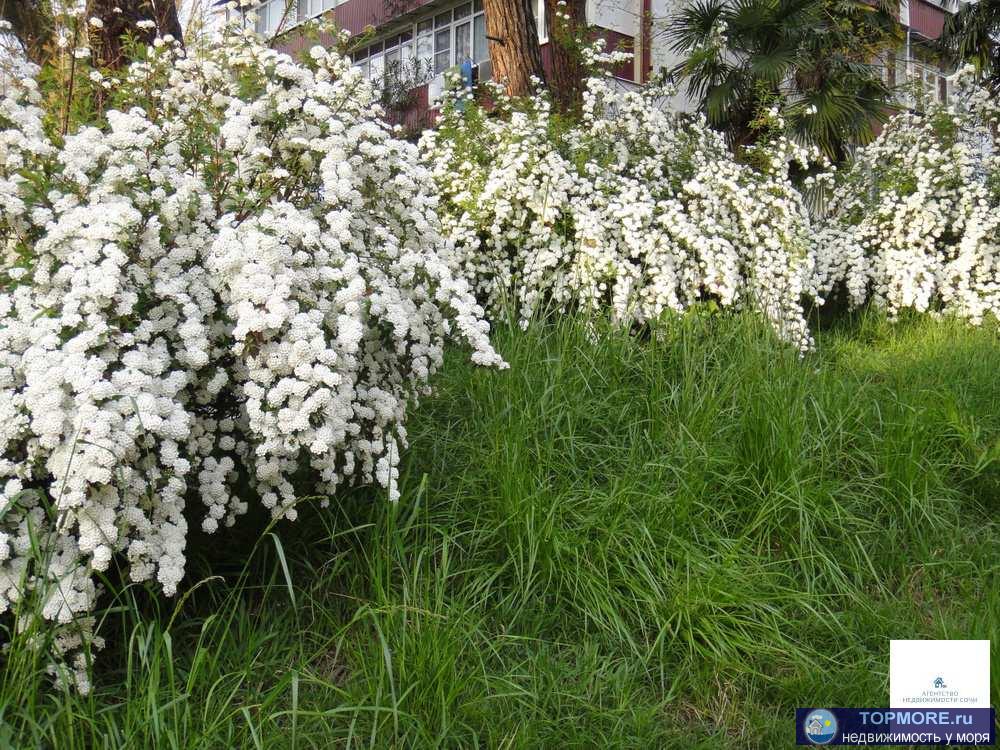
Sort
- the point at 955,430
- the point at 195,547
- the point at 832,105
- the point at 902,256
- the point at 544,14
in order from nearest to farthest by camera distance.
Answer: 1. the point at 195,547
2. the point at 955,430
3. the point at 902,256
4. the point at 832,105
5. the point at 544,14

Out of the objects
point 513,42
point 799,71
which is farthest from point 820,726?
point 799,71

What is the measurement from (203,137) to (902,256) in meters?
5.82

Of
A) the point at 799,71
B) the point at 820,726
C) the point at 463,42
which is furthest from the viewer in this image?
Result: the point at 463,42

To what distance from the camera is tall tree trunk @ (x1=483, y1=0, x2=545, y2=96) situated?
7523mm

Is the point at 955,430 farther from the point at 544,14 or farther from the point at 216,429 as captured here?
the point at 544,14

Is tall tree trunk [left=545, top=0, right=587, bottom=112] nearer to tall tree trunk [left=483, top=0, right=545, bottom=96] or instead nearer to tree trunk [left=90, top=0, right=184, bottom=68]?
tall tree trunk [left=483, top=0, right=545, bottom=96]

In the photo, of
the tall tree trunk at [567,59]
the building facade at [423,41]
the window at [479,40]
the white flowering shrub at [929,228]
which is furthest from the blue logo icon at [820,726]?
the window at [479,40]

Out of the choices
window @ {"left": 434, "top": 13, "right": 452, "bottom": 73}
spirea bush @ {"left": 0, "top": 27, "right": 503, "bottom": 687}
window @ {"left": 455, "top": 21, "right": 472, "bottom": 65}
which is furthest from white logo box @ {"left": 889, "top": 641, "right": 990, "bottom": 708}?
window @ {"left": 434, "top": 13, "right": 452, "bottom": 73}

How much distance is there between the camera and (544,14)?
1422 centimetres

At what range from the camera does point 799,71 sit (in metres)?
10.1

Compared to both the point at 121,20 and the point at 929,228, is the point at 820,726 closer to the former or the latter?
the point at 121,20

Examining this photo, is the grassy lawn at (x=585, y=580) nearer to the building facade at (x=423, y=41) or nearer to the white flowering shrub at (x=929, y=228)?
the white flowering shrub at (x=929, y=228)

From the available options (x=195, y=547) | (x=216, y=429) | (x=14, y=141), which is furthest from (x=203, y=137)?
(x=195, y=547)

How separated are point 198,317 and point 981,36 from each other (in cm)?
1254
